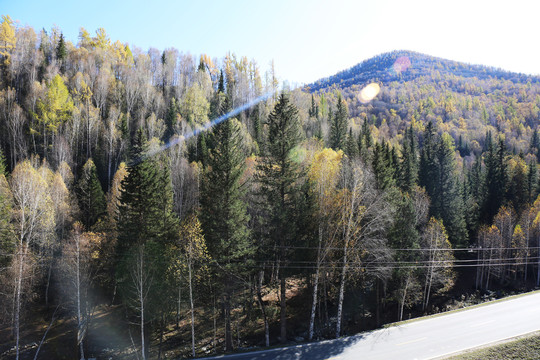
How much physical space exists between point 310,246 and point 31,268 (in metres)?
20.9

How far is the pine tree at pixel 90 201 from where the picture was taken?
36031 mm

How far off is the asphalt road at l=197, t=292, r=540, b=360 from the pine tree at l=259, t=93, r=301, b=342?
3.90 meters

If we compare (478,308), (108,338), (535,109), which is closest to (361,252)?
(478,308)

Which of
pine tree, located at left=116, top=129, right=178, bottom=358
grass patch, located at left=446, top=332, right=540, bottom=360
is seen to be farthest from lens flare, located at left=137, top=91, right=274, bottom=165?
grass patch, located at left=446, top=332, right=540, bottom=360

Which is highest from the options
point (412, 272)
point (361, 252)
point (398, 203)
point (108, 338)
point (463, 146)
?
point (463, 146)

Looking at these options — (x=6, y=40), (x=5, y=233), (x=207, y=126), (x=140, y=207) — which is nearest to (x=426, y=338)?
(x=140, y=207)

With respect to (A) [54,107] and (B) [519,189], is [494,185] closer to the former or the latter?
(B) [519,189]

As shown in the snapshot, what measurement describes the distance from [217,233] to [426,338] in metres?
13.6

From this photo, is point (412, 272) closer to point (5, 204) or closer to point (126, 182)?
point (126, 182)

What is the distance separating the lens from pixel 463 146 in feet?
380

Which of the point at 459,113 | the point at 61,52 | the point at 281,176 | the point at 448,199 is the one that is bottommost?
the point at 448,199

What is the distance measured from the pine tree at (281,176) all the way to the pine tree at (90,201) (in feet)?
82.2

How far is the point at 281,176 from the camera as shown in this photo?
65.1 ft

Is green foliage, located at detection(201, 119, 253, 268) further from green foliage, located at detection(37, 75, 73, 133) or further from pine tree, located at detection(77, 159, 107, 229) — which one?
green foliage, located at detection(37, 75, 73, 133)
